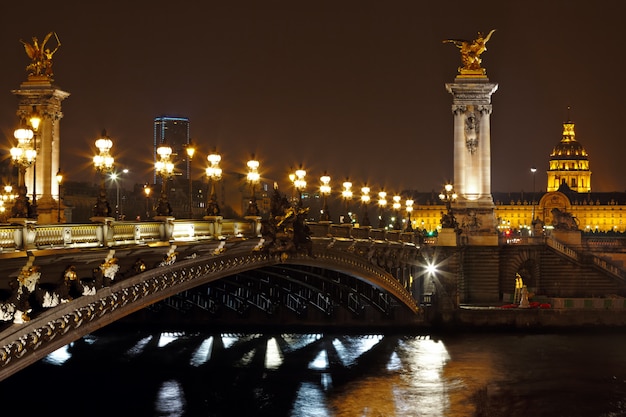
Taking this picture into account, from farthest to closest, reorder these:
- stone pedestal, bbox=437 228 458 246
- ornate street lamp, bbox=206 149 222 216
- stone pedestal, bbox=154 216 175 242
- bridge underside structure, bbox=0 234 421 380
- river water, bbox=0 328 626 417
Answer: stone pedestal, bbox=437 228 458 246 < river water, bbox=0 328 626 417 < ornate street lamp, bbox=206 149 222 216 < stone pedestal, bbox=154 216 175 242 < bridge underside structure, bbox=0 234 421 380

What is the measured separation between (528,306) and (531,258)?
13431mm

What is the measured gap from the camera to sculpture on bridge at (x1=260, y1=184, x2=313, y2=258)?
39.0 metres

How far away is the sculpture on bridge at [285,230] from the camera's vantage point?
3897 cm

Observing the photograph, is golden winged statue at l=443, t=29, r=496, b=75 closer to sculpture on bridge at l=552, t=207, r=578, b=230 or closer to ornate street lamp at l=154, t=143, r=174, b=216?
sculpture on bridge at l=552, t=207, r=578, b=230

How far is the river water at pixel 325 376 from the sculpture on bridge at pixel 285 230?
5880 mm

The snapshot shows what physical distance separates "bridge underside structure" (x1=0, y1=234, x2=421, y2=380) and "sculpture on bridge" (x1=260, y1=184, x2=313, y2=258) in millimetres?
298

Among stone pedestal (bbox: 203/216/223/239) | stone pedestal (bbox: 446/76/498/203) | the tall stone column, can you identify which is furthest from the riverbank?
stone pedestal (bbox: 203/216/223/239)

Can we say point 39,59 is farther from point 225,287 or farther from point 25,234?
point 25,234

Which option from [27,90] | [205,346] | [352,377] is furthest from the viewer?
[27,90]

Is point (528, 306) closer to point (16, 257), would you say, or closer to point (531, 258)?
point (531, 258)

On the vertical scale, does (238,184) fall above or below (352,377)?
above

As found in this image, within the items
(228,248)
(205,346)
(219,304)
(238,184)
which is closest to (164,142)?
(228,248)

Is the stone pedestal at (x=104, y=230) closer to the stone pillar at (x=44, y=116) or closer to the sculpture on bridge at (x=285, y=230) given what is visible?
the sculpture on bridge at (x=285, y=230)

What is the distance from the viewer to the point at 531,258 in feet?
261
